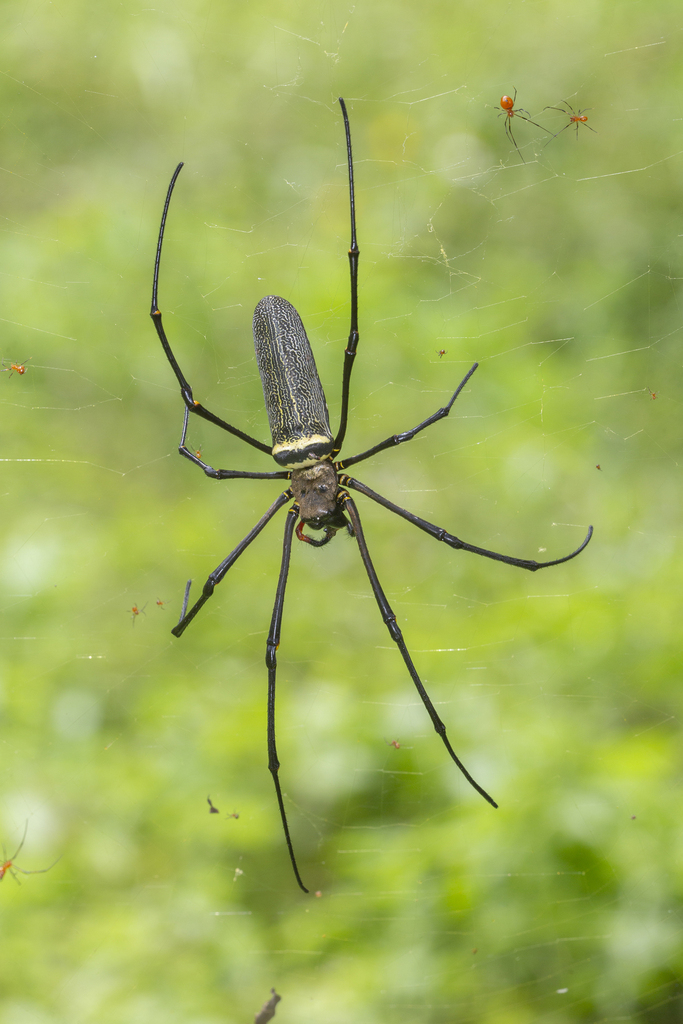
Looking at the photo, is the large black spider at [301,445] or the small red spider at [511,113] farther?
the small red spider at [511,113]

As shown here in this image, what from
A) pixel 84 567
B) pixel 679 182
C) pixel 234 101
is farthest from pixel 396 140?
pixel 84 567

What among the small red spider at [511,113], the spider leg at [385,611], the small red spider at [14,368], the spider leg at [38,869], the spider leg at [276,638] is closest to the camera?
the spider leg at [385,611]

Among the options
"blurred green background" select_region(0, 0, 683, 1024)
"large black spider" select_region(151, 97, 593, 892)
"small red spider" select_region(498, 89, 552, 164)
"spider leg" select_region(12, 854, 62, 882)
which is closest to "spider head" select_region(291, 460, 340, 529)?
"large black spider" select_region(151, 97, 593, 892)

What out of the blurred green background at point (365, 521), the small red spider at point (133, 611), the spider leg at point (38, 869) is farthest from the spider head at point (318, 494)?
the spider leg at point (38, 869)

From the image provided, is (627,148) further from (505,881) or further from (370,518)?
(505,881)

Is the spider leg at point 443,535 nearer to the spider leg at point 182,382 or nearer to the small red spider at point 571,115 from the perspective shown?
the spider leg at point 182,382

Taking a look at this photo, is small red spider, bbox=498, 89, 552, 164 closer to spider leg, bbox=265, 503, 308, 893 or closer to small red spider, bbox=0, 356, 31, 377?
spider leg, bbox=265, 503, 308, 893

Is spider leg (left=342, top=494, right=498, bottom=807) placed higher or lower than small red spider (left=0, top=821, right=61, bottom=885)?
higher
